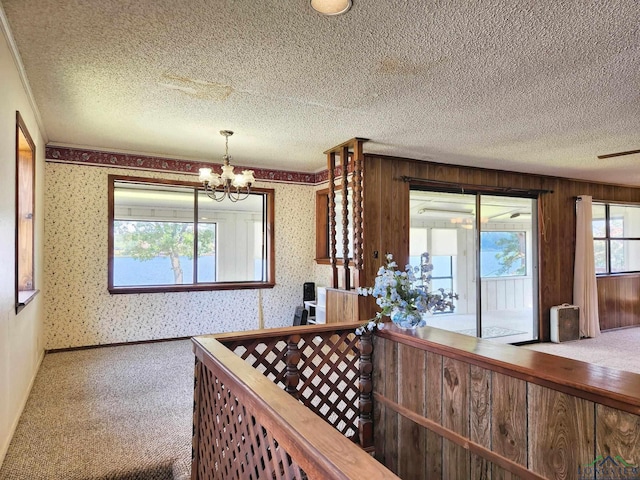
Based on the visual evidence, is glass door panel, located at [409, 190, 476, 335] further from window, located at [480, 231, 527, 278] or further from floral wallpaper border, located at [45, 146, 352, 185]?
floral wallpaper border, located at [45, 146, 352, 185]

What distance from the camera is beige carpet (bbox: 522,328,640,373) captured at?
481cm

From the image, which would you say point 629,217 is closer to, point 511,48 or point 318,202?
point 318,202

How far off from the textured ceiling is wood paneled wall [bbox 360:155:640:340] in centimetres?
60

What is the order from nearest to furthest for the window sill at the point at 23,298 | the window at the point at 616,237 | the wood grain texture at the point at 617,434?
the wood grain texture at the point at 617,434 → the window sill at the point at 23,298 → the window at the point at 616,237

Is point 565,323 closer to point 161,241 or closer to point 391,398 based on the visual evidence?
point 391,398

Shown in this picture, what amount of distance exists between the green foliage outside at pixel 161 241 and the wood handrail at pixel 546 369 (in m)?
4.01

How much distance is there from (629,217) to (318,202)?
222 inches

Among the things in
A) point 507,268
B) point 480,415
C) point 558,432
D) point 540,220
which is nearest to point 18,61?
point 480,415

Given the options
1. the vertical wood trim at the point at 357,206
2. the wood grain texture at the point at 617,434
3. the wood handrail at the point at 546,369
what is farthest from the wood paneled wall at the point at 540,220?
the wood grain texture at the point at 617,434

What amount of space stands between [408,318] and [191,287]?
3905 millimetres

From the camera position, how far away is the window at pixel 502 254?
584 cm

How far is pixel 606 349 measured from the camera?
546cm

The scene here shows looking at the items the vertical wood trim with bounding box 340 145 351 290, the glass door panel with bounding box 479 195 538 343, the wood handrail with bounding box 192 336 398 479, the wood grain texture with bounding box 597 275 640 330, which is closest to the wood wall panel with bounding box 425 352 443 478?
the wood handrail with bounding box 192 336 398 479

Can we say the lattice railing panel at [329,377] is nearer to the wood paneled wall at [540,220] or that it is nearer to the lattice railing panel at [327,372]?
the lattice railing panel at [327,372]
